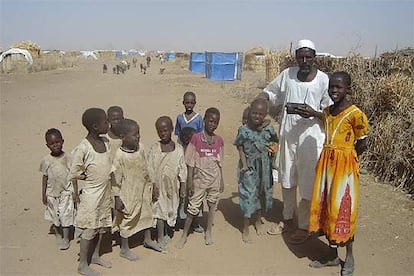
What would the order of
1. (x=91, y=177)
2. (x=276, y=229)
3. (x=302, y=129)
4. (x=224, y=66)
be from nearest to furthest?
1. (x=91, y=177)
2. (x=302, y=129)
3. (x=276, y=229)
4. (x=224, y=66)

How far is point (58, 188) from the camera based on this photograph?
3.86 metres

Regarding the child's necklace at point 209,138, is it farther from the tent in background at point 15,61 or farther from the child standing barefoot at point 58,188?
the tent in background at point 15,61

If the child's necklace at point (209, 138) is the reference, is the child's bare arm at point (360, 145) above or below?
above

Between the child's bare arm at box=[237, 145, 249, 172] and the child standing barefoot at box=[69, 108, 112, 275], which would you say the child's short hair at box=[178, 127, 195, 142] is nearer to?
the child's bare arm at box=[237, 145, 249, 172]

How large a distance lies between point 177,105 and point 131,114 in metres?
2.02

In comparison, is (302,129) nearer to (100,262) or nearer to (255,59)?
(100,262)

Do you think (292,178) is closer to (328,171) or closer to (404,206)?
(328,171)

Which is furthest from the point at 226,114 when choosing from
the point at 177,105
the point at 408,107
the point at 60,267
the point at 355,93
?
the point at 60,267

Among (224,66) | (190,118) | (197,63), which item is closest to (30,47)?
(197,63)

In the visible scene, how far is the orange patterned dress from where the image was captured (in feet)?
10.4

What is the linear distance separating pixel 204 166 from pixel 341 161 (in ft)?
4.48

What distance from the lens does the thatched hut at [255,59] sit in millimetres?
32438

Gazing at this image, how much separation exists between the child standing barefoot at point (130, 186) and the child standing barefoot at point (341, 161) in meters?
1.68

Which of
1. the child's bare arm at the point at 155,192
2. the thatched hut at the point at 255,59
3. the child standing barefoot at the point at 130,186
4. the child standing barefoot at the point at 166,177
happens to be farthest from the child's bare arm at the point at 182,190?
the thatched hut at the point at 255,59
